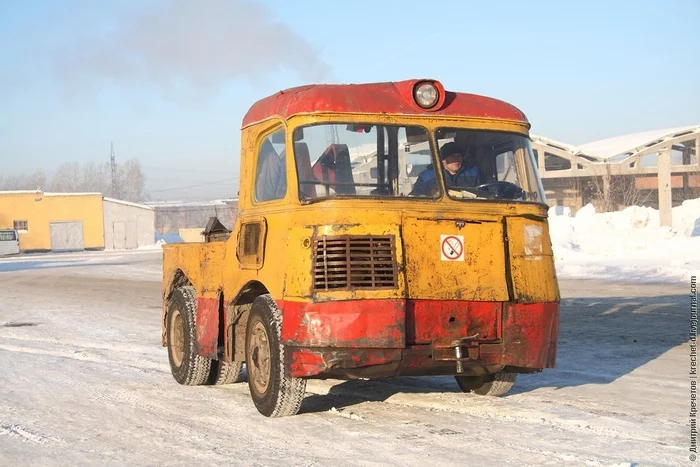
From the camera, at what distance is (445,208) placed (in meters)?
7.41

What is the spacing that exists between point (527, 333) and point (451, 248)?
93 centimetres

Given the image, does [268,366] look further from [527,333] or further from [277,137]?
[527,333]

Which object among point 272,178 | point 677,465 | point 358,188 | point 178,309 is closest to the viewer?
point 677,465

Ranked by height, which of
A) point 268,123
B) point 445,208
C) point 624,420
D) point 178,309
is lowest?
point 624,420

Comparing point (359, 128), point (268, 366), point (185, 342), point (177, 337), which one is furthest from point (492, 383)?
point (177, 337)

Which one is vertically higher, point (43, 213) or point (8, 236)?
point (43, 213)

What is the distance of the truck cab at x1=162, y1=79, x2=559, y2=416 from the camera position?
22.9ft

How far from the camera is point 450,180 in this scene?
767 cm

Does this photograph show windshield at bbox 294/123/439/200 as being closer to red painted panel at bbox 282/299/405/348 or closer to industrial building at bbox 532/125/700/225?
red painted panel at bbox 282/299/405/348

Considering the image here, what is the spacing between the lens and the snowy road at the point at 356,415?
6.26m

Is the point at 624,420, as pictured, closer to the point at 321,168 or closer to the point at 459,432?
the point at 459,432

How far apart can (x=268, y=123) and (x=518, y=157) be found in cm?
213

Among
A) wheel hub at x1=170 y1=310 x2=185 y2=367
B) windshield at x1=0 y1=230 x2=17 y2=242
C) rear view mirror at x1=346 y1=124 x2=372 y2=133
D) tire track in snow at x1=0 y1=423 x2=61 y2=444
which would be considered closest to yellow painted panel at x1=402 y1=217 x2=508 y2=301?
rear view mirror at x1=346 y1=124 x2=372 y2=133

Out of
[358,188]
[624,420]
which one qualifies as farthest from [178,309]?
[624,420]
